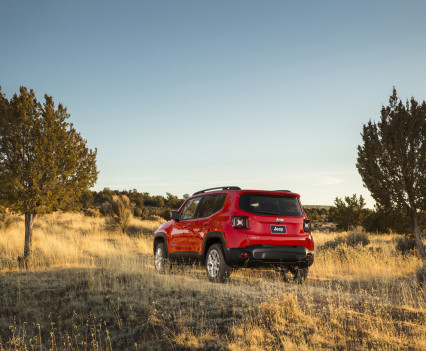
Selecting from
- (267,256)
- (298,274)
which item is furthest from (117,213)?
(267,256)

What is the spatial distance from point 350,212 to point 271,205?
91.8 ft

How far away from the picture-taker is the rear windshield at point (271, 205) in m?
8.28

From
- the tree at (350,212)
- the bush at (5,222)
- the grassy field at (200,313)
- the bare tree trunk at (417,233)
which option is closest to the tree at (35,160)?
the grassy field at (200,313)

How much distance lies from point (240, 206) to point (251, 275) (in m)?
2.70

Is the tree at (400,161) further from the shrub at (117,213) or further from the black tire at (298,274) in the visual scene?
the shrub at (117,213)

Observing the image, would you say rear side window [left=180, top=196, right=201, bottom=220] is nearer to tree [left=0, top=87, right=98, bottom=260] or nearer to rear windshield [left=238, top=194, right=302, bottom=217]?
rear windshield [left=238, top=194, right=302, bottom=217]

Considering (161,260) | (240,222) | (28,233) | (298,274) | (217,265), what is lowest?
(298,274)

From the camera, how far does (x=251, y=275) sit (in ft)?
33.4

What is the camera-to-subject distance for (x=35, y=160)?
43.3ft

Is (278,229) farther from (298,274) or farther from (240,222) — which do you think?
(298,274)

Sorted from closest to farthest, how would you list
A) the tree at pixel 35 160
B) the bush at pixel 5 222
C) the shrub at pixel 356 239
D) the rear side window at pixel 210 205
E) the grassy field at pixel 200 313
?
the grassy field at pixel 200 313 → the rear side window at pixel 210 205 → the tree at pixel 35 160 → the shrub at pixel 356 239 → the bush at pixel 5 222

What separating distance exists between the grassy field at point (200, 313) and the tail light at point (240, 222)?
1.16 m

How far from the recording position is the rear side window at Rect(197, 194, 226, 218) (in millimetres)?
8795

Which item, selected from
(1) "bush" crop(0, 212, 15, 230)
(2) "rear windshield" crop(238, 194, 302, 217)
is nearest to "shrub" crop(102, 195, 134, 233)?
(1) "bush" crop(0, 212, 15, 230)
